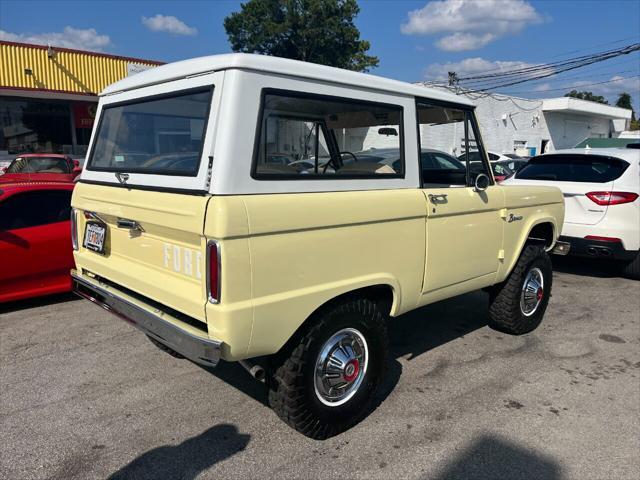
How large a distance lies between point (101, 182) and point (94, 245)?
438mm

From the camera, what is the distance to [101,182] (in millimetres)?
3408

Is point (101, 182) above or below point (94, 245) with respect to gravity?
above

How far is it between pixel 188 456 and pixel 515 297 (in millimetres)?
3153

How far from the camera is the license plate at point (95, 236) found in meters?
3.38

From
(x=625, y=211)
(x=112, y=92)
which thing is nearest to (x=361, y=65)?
(x=625, y=211)

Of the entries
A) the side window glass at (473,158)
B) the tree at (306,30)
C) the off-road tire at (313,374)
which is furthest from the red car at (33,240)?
the tree at (306,30)

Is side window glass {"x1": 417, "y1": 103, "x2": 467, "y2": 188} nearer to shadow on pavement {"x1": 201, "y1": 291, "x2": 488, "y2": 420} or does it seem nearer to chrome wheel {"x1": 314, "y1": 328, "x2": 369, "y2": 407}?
chrome wheel {"x1": 314, "y1": 328, "x2": 369, "y2": 407}

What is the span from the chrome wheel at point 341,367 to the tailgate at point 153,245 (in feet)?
2.78

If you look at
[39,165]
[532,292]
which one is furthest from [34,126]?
[532,292]

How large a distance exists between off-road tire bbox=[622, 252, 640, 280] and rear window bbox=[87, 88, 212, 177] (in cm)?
646

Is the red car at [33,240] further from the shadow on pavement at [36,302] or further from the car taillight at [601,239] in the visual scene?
the car taillight at [601,239]

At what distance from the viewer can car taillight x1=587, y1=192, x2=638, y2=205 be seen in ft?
20.7

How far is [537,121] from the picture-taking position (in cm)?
3200

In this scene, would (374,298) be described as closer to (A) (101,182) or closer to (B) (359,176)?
(B) (359,176)
